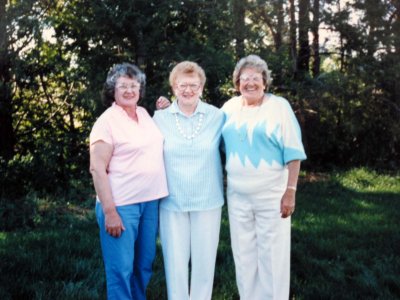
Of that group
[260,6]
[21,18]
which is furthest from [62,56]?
[260,6]

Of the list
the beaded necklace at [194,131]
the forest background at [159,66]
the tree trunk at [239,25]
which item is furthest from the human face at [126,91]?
the tree trunk at [239,25]

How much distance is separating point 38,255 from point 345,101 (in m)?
7.26

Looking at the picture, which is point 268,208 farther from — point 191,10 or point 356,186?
point 356,186

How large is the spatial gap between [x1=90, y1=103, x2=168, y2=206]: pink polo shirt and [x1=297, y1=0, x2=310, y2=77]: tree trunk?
275 inches

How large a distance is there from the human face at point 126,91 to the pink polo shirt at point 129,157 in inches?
1.9

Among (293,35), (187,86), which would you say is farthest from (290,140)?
(293,35)

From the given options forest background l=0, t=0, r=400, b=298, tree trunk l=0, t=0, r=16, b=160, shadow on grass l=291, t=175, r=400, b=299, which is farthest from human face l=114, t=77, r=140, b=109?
tree trunk l=0, t=0, r=16, b=160

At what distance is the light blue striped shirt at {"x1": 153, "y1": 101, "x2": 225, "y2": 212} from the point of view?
3361mm

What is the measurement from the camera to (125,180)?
320 cm

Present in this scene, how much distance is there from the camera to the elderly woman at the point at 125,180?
313 cm

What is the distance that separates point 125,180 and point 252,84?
1091 millimetres

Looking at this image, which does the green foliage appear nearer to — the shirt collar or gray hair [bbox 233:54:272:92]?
the shirt collar

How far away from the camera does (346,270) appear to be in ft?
15.2

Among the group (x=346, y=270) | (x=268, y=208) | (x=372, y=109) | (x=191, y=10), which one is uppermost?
(x=191, y=10)
